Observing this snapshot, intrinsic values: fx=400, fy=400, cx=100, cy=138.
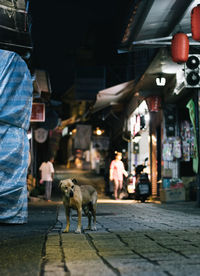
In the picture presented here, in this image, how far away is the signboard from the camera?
19.7m

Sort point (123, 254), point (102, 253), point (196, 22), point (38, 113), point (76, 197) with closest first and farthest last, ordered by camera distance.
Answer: point (123, 254), point (102, 253), point (76, 197), point (196, 22), point (38, 113)

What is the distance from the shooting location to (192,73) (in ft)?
42.4

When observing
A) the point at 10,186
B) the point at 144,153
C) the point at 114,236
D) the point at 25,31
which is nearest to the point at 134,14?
the point at 25,31

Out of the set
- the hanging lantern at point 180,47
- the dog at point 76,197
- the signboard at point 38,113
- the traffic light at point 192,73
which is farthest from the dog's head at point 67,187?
the signboard at point 38,113

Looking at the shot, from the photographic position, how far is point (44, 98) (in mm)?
20016

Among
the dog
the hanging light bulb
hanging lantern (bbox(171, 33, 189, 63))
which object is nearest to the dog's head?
the dog

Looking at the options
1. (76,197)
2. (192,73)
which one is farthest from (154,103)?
(76,197)

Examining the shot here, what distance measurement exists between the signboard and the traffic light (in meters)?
8.81

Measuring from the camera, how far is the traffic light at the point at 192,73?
42.3 feet

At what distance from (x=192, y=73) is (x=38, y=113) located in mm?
9201

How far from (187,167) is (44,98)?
25.6 feet

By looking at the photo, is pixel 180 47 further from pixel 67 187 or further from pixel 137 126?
pixel 137 126

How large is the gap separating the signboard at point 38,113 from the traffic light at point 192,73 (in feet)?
28.9

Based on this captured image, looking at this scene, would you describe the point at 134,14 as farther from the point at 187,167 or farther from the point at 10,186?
the point at 187,167
